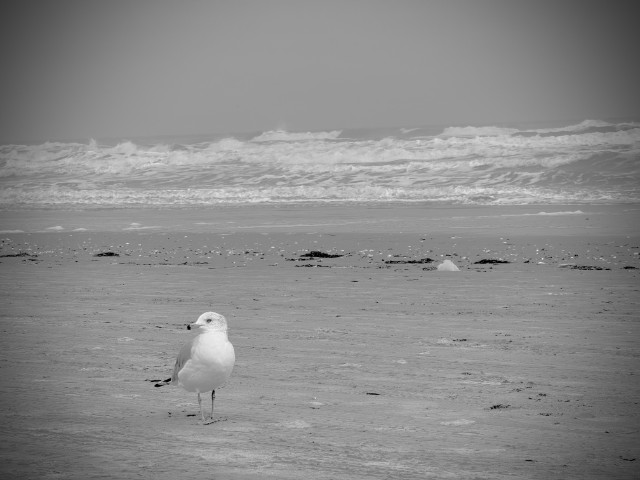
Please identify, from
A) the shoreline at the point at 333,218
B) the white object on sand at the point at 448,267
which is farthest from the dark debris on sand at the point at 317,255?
the shoreline at the point at 333,218

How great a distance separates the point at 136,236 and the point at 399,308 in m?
12.8

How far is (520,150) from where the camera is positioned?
152ft

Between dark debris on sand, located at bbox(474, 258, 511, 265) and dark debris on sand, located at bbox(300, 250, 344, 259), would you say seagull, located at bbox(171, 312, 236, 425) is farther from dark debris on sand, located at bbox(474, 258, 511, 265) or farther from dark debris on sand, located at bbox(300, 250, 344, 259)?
dark debris on sand, located at bbox(300, 250, 344, 259)

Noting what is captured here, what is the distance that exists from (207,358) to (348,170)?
1571 inches

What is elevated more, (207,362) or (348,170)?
(348,170)

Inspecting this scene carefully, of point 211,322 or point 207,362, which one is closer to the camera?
point 207,362

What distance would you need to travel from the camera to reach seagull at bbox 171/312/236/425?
219 inches

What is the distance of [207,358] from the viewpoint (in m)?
5.54

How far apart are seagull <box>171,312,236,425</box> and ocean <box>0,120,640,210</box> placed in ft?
89.1

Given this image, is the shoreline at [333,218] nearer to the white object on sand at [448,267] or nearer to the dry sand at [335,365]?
the dry sand at [335,365]

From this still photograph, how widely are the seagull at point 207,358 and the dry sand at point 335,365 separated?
274mm

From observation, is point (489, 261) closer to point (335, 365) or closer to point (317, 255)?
point (317, 255)

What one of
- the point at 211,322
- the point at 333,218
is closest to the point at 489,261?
the point at 211,322

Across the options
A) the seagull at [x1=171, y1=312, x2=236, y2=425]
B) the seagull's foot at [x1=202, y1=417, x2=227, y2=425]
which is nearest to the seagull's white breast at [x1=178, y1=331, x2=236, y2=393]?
the seagull at [x1=171, y1=312, x2=236, y2=425]
